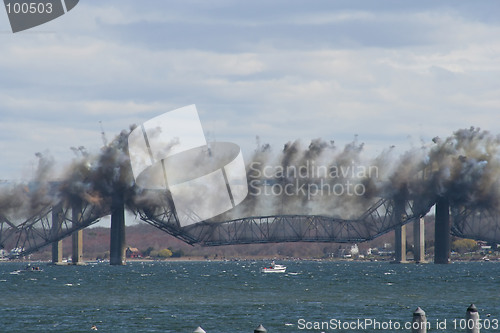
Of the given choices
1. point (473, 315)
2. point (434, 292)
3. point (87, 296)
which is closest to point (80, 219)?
point (87, 296)

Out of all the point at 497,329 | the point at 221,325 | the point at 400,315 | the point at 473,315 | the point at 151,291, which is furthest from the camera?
the point at 151,291

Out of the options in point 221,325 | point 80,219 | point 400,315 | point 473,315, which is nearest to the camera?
point 473,315

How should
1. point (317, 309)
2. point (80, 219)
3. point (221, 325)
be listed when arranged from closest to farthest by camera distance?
point (221, 325) → point (317, 309) → point (80, 219)

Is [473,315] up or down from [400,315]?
up

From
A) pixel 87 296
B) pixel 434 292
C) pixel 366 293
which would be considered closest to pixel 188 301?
pixel 87 296

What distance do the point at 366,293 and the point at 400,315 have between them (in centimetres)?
3018

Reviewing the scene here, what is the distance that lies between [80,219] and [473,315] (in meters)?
181

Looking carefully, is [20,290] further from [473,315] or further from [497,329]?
[473,315]

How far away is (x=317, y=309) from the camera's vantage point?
244ft

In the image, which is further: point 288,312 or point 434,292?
point 434,292

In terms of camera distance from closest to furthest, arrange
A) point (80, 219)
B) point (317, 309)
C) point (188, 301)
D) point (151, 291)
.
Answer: point (317, 309) → point (188, 301) → point (151, 291) → point (80, 219)

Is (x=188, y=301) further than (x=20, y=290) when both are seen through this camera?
No

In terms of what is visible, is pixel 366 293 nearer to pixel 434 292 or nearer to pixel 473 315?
pixel 434 292

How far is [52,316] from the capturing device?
70.2 metres
